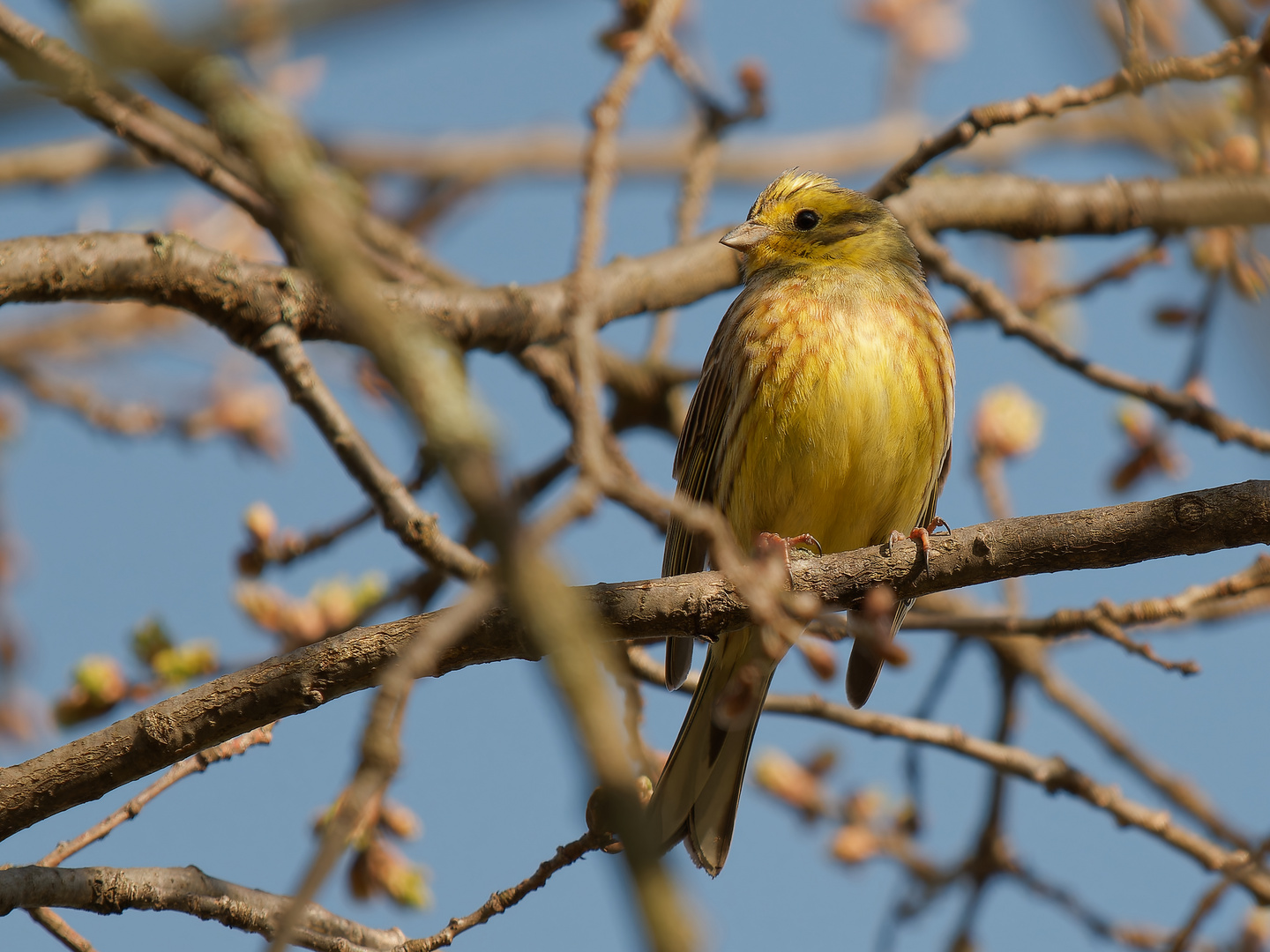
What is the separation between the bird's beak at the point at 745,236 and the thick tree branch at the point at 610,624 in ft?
7.06

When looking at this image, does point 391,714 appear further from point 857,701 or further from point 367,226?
point 367,226

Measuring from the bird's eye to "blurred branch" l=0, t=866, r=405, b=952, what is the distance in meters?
3.28

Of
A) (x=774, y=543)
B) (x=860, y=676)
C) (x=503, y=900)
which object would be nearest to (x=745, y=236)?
(x=774, y=543)

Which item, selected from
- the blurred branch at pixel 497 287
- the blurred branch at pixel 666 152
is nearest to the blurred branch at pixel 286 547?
the blurred branch at pixel 497 287

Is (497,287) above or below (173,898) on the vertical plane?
above

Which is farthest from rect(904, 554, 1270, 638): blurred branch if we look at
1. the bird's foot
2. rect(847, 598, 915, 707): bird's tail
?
the bird's foot

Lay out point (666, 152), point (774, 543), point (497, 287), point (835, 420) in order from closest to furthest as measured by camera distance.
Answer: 1. point (774, 543)
2. point (835, 420)
3. point (497, 287)
4. point (666, 152)

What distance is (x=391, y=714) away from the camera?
137 cm

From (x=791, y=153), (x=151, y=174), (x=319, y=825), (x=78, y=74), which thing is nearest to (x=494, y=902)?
(x=319, y=825)

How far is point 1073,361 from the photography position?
14.4 feet

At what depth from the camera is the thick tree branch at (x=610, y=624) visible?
2.68 meters

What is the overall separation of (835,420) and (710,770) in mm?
1254

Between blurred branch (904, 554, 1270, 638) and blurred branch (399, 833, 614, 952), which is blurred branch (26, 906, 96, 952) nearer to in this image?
blurred branch (399, 833, 614, 952)

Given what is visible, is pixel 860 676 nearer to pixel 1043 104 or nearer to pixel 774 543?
pixel 774 543
